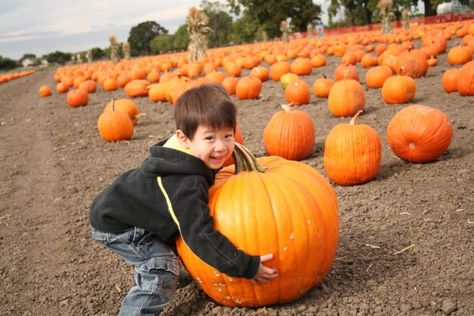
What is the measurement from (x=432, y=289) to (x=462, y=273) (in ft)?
0.99

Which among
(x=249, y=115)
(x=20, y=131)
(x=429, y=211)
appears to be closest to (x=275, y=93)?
(x=249, y=115)

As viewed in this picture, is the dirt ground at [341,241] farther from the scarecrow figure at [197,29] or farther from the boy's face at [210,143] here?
the scarecrow figure at [197,29]

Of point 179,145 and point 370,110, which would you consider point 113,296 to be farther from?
point 370,110

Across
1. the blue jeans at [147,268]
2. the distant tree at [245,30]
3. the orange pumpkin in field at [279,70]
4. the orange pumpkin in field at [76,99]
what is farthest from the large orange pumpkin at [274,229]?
the distant tree at [245,30]

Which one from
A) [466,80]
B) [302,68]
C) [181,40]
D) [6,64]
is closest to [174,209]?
[466,80]

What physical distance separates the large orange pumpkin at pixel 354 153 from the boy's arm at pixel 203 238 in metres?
2.66

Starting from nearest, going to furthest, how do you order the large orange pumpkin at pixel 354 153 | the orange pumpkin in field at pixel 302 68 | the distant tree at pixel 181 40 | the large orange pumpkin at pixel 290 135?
the large orange pumpkin at pixel 354 153, the large orange pumpkin at pixel 290 135, the orange pumpkin in field at pixel 302 68, the distant tree at pixel 181 40

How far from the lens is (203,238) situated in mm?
2617

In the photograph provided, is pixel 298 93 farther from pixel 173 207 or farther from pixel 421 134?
pixel 173 207

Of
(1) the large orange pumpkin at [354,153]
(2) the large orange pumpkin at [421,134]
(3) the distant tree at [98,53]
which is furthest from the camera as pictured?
(3) the distant tree at [98,53]

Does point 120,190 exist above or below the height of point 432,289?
above

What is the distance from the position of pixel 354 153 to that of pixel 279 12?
58.5m

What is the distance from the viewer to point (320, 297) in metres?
3.10

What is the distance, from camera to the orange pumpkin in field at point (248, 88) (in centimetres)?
1106
